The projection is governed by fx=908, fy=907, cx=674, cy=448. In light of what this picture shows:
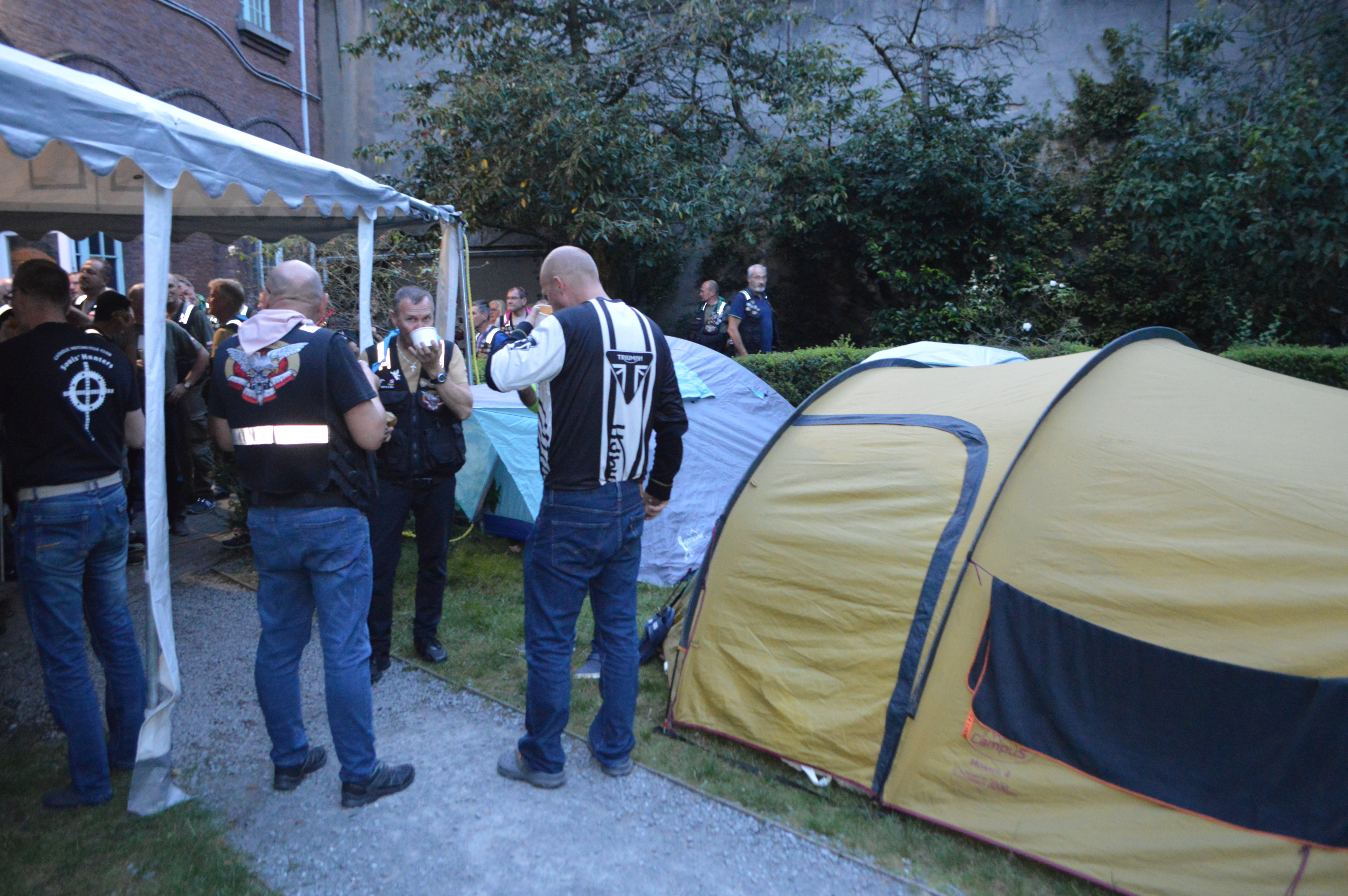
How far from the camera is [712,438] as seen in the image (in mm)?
5879

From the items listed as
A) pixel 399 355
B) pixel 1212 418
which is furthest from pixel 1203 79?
pixel 399 355

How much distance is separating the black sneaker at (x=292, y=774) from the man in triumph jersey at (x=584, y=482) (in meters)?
0.67

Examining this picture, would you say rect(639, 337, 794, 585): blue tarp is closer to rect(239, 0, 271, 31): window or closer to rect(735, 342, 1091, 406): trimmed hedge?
rect(735, 342, 1091, 406): trimmed hedge

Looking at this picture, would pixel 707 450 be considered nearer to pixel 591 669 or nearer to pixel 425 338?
pixel 591 669

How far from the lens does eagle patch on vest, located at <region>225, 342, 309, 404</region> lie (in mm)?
2807

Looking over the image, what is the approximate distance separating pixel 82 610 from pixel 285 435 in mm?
972

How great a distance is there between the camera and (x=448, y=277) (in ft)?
16.7

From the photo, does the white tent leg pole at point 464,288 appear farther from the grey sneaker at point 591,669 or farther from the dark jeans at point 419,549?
the grey sneaker at point 591,669

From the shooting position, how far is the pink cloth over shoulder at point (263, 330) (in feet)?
9.30

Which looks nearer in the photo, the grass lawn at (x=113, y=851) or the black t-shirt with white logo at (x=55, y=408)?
the grass lawn at (x=113, y=851)

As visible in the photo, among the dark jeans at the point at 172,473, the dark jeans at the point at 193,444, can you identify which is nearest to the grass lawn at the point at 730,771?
the dark jeans at the point at 172,473

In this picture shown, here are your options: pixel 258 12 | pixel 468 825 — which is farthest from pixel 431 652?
pixel 258 12

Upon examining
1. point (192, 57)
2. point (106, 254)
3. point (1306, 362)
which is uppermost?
point (192, 57)

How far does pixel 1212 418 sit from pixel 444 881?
2.85 m
